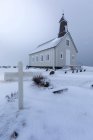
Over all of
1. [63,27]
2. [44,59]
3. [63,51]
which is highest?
[63,27]

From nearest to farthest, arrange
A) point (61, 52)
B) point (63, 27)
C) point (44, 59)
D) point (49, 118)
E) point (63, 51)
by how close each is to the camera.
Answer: point (49, 118) < point (61, 52) < point (63, 51) < point (63, 27) < point (44, 59)

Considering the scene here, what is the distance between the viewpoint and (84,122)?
4469mm

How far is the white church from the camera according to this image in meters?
28.5

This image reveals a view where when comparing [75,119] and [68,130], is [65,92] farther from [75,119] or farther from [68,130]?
[68,130]

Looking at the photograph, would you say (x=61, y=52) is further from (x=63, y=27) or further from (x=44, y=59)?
(x=63, y=27)

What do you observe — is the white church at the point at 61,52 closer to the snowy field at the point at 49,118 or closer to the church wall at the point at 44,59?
the church wall at the point at 44,59

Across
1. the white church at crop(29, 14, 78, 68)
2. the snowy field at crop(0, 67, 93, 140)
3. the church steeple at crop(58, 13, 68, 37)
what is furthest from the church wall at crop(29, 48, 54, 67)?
the snowy field at crop(0, 67, 93, 140)

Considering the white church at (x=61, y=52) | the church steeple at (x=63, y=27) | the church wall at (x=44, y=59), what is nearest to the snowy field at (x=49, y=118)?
the white church at (x=61, y=52)

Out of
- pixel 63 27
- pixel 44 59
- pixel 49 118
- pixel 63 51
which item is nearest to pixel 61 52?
pixel 63 51

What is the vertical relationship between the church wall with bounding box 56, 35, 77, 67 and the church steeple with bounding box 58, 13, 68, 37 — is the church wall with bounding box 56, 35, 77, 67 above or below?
below

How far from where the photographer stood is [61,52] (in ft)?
95.0

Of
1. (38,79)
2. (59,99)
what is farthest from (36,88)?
(59,99)

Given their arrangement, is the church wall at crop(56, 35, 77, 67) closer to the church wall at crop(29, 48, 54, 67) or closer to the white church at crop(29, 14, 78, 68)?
the white church at crop(29, 14, 78, 68)

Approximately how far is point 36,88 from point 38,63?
90.2 ft
